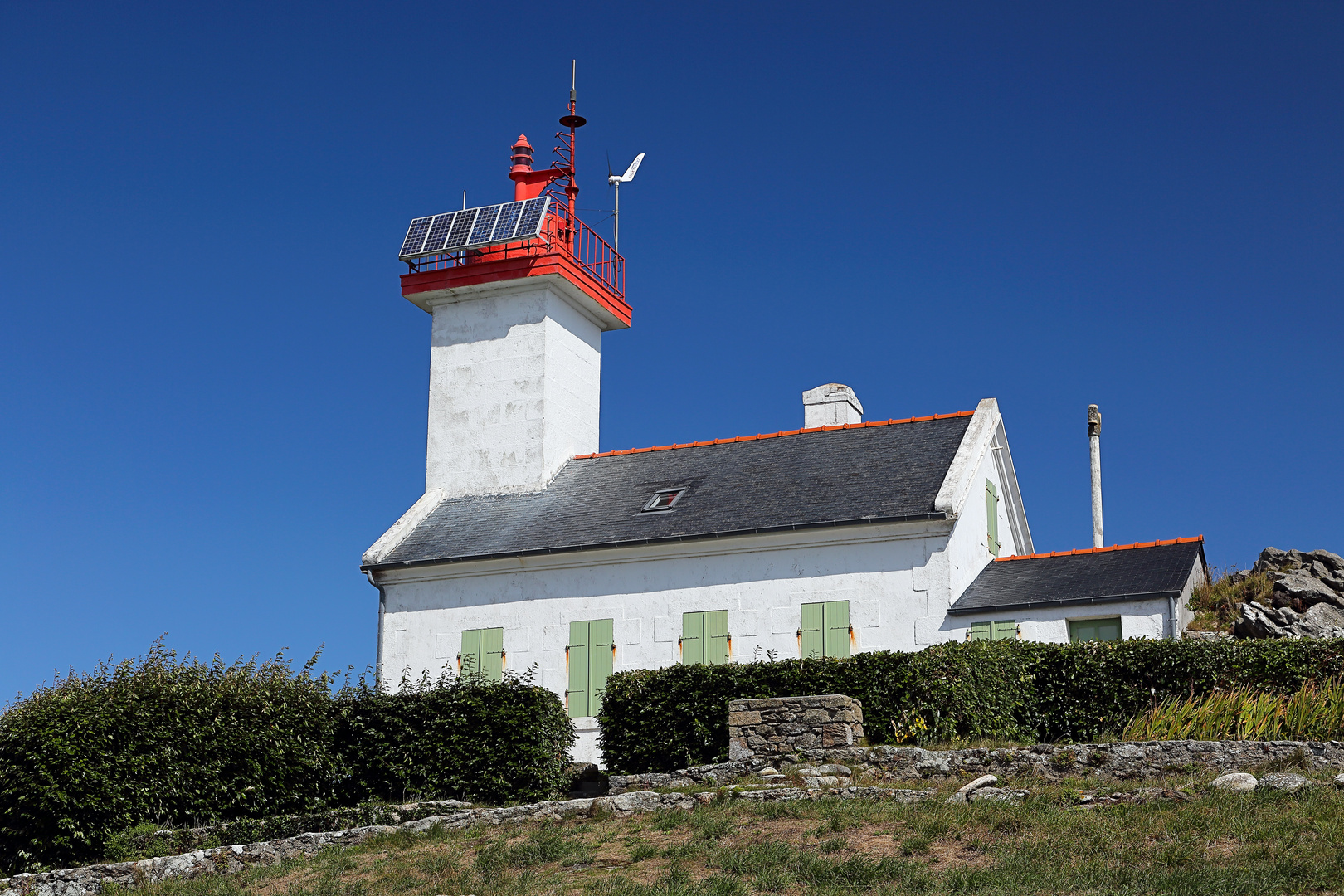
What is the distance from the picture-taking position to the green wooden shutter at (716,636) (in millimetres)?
22844

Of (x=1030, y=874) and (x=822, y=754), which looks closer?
(x=1030, y=874)

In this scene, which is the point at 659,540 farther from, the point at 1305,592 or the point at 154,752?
the point at 1305,592

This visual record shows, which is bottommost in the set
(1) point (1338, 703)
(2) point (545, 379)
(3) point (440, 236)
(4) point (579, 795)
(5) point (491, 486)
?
(4) point (579, 795)

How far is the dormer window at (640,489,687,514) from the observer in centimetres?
2484

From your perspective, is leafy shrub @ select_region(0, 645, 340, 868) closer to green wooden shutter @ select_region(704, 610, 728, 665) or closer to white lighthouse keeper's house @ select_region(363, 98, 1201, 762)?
white lighthouse keeper's house @ select_region(363, 98, 1201, 762)

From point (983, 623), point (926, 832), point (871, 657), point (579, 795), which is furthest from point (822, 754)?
point (983, 623)

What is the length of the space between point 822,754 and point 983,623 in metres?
7.69

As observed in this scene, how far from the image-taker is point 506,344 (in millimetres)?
29000

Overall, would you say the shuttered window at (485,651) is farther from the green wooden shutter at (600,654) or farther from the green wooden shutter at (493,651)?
the green wooden shutter at (600,654)

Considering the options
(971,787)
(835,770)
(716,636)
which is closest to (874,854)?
(971,787)

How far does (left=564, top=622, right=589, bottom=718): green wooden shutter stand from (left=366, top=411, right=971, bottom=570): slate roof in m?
1.51

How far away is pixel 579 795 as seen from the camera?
18266 mm

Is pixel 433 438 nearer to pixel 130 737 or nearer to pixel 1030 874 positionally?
pixel 130 737

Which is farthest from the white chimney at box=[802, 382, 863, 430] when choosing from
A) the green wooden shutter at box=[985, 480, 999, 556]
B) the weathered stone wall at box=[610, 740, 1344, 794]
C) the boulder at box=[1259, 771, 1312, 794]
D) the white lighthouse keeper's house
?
the boulder at box=[1259, 771, 1312, 794]
